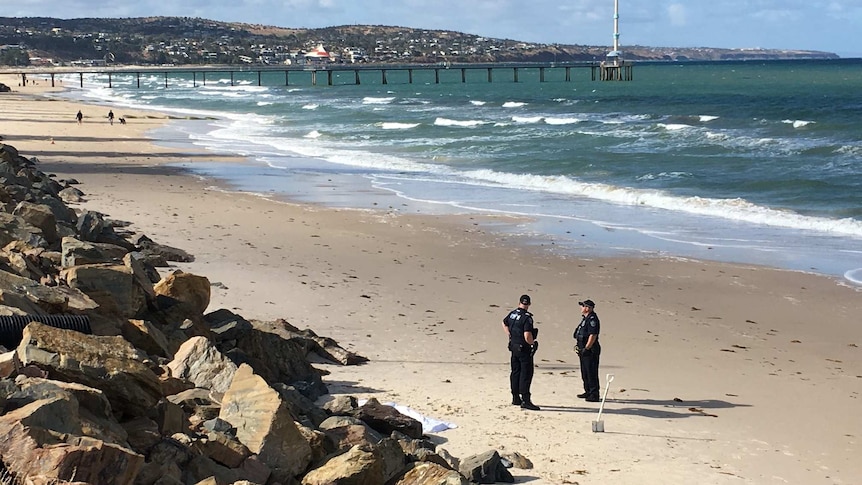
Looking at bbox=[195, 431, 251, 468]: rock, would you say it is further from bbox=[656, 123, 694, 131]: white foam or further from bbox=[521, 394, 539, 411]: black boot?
bbox=[656, 123, 694, 131]: white foam

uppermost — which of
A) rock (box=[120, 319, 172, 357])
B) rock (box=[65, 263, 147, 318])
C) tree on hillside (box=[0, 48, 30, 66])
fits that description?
tree on hillside (box=[0, 48, 30, 66])

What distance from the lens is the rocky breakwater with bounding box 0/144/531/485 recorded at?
5.33m

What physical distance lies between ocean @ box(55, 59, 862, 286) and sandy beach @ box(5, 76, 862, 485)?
1.84 m

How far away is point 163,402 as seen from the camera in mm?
6516

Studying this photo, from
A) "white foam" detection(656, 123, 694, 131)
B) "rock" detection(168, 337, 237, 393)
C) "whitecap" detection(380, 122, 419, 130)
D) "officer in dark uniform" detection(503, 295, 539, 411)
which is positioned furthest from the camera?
"whitecap" detection(380, 122, 419, 130)

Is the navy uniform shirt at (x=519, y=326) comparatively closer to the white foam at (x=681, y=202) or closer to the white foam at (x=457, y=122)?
the white foam at (x=681, y=202)

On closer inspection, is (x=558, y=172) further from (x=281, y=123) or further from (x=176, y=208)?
(x=281, y=123)

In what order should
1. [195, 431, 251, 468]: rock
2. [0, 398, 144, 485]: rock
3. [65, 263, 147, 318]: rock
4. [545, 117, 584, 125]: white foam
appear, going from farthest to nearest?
[545, 117, 584, 125]: white foam → [65, 263, 147, 318]: rock → [195, 431, 251, 468]: rock → [0, 398, 144, 485]: rock

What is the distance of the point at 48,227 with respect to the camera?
12.7 meters

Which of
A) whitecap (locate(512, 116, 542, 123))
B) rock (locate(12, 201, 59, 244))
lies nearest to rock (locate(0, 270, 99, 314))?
rock (locate(12, 201, 59, 244))

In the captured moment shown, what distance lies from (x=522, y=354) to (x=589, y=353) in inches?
28.2

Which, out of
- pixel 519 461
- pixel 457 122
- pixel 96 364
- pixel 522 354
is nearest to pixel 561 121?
pixel 457 122

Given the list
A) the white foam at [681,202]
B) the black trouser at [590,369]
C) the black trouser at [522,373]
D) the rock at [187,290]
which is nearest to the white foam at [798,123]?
the white foam at [681,202]

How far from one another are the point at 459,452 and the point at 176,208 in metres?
15.1
